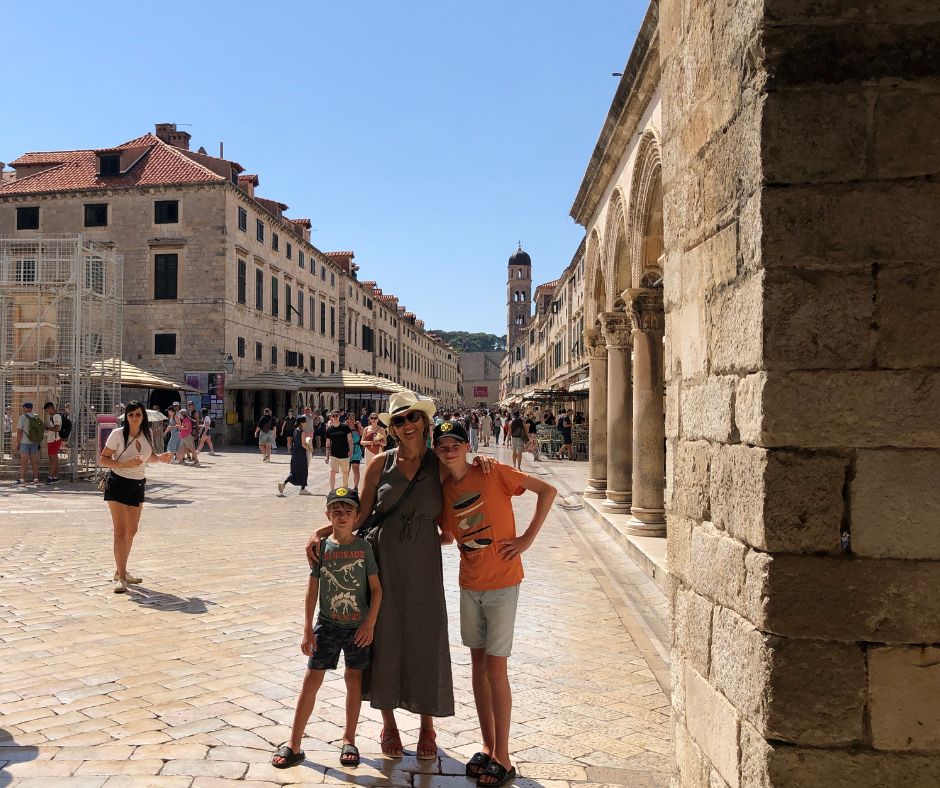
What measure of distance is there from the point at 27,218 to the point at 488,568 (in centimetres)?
3535

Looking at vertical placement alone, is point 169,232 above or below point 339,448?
above

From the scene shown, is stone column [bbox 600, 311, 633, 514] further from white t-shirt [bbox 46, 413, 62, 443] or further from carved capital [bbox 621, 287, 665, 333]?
white t-shirt [bbox 46, 413, 62, 443]

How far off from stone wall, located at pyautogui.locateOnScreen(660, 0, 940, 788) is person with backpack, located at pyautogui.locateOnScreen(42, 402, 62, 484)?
16242 millimetres

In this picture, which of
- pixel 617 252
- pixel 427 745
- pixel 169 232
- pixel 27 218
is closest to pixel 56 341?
pixel 617 252

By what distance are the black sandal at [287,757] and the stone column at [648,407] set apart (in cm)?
681

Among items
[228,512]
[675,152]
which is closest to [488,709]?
[675,152]

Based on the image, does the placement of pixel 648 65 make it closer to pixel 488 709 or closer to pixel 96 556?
pixel 488 709

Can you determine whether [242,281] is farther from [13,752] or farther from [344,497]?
[344,497]

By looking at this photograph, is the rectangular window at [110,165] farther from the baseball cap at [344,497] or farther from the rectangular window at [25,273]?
the baseball cap at [344,497]

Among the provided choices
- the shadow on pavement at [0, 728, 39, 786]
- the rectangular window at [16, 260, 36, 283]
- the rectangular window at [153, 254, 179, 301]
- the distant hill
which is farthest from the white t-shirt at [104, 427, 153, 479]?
the distant hill

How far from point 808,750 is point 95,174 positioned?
36.3 metres

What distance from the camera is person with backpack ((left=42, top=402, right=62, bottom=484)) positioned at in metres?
15.9

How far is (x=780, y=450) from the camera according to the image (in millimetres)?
2424

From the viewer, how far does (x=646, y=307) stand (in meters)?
9.98
